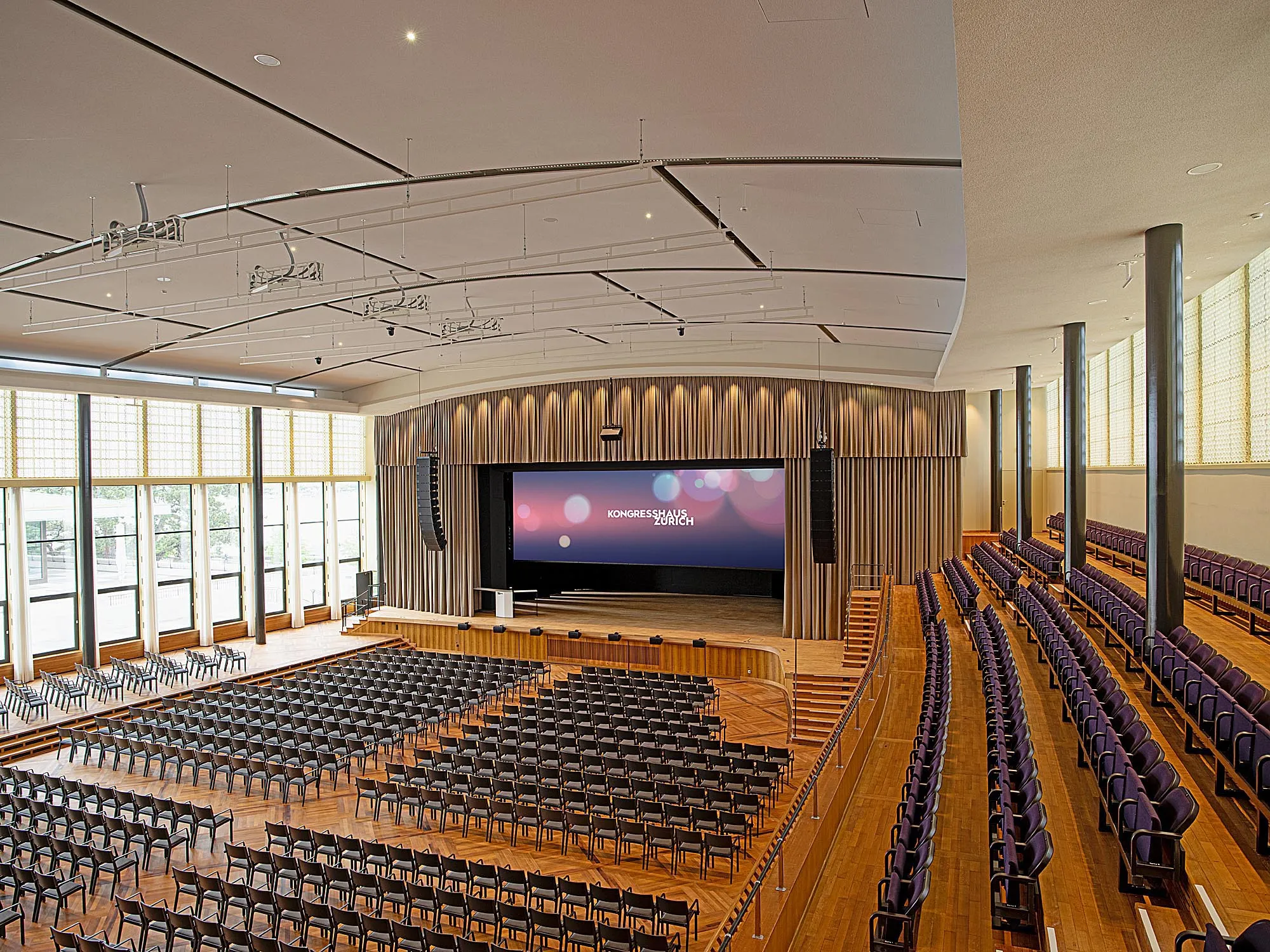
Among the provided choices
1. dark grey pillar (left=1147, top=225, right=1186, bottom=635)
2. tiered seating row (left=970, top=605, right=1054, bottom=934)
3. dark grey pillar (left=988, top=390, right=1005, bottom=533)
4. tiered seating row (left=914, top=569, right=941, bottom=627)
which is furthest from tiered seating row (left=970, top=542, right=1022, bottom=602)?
tiered seating row (left=970, top=605, right=1054, bottom=934)

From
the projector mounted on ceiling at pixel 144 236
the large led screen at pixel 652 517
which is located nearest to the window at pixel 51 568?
the large led screen at pixel 652 517

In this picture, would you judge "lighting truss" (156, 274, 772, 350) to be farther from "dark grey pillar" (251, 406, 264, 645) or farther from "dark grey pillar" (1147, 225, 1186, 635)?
"dark grey pillar" (1147, 225, 1186, 635)

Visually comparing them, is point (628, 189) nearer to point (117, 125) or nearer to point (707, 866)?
point (117, 125)

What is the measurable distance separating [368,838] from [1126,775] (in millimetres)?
8270

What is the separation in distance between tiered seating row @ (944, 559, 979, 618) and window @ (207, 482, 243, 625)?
17.8m

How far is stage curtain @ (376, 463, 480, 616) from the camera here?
2378 centimetres

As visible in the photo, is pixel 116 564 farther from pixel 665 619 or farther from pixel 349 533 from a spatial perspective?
pixel 665 619

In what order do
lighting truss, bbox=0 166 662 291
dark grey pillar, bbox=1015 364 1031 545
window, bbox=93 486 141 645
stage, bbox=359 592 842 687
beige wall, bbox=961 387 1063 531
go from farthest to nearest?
1. beige wall, bbox=961 387 1063 531
2. window, bbox=93 486 141 645
3. stage, bbox=359 592 842 687
4. dark grey pillar, bbox=1015 364 1031 545
5. lighting truss, bbox=0 166 662 291

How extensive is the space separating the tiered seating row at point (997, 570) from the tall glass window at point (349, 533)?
57.7 ft

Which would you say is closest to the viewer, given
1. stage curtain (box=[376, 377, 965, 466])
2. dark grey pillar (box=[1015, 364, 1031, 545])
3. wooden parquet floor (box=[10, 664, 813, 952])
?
wooden parquet floor (box=[10, 664, 813, 952])

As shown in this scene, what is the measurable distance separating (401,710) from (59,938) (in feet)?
24.3

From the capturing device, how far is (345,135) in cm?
697

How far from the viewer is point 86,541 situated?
17734 mm

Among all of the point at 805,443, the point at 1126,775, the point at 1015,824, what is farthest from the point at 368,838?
the point at 805,443
